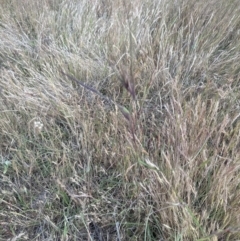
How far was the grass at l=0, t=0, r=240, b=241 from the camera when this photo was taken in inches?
39.1

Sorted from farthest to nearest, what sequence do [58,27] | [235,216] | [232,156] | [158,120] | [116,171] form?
[58,27]
[158,120]
[116,171]
[232,156]
[235,216]

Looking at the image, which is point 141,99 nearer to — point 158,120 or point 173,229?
point 158,120

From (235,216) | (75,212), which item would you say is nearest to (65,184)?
(75,212)

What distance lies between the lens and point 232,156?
3.41 feet

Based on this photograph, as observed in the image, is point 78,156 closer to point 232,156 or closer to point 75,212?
point 75,212

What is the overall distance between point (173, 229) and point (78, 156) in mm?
419

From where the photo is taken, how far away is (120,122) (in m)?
1.21

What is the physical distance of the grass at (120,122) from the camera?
0.99 metres

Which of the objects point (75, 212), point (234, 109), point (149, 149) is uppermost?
point (234, 109)

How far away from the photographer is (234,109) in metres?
1.24

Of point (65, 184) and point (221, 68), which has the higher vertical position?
point (221, 68)

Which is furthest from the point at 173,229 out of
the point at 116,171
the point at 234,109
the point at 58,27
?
the point at 58,27

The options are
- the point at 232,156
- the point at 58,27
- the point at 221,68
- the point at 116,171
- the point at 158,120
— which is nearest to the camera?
the point at 232,156

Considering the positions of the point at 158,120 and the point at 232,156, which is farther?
the point at 158,120
